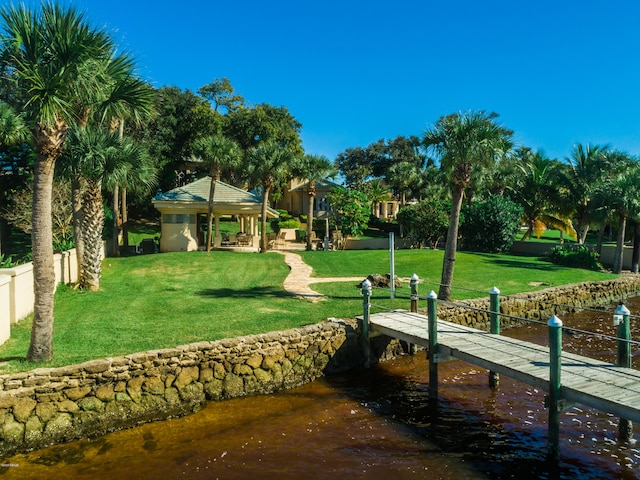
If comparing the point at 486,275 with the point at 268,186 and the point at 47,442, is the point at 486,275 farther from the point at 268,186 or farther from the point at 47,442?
the point at 47,442

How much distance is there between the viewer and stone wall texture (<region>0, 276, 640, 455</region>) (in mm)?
8258

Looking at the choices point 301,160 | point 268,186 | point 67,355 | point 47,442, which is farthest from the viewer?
Result: point 301,160

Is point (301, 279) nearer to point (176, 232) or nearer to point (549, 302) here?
point (549, 302)

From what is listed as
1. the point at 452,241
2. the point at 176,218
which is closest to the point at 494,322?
the point at 452,241

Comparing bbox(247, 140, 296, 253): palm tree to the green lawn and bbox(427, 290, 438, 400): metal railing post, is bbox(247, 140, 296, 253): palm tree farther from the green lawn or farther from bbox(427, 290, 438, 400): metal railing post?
bbox(427, 290, 438, 400): metal railing post

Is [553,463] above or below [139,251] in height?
below

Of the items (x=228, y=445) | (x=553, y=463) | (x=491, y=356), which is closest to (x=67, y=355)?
(x=228, y=445)

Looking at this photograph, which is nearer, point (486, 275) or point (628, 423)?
point (628, 423)

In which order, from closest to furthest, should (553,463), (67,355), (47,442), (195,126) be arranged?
(553,463) → (47,442) → (67,355) → (195,126)

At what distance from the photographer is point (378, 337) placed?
43.3 feet

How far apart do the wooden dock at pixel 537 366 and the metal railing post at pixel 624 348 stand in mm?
352

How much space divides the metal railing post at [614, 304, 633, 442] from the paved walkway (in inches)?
376

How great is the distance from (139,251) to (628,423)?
94.2 ft

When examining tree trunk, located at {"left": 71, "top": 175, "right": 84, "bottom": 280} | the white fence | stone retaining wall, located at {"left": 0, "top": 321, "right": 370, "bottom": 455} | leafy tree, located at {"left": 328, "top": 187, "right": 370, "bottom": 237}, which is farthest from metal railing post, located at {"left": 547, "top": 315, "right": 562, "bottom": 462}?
leafy tree, located at {"left": 328, "top": 187, "right": 370, "bottom": 237}
